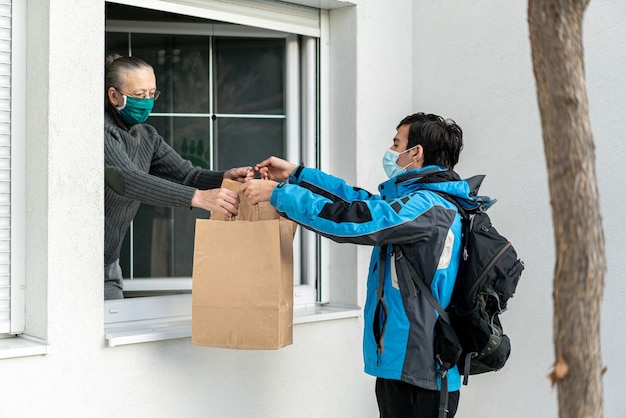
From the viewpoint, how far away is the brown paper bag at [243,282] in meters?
2.98

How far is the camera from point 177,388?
3.35 metres

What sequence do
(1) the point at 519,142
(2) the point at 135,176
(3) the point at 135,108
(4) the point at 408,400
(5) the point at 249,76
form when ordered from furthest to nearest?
1. (5) the point at 249,76
2. (1) the point at 519,142
3. (3) the point at 135,108
4. (2) the point at 135,176
5. (4) the point at 408,400

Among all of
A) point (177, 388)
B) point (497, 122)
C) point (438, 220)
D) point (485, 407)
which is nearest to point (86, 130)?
point (177, 388)

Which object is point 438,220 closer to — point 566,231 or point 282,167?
point 282,167

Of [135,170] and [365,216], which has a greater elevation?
[135,170]

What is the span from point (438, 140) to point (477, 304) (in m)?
0.59

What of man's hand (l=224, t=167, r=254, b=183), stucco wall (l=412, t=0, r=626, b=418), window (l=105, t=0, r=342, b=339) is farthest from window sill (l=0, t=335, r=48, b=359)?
stucco wall (l=412, t=0, r=626, b=418)

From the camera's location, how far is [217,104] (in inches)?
177

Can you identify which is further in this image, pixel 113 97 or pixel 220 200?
pixel 113 97

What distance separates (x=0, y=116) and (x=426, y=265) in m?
1.59

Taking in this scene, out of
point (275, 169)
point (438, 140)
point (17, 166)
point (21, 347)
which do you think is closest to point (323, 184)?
point (275, 169)

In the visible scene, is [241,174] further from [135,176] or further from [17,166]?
[17,166]

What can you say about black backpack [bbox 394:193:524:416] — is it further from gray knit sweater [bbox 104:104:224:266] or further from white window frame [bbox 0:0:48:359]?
white window frame [bbox 0:0:48:359]

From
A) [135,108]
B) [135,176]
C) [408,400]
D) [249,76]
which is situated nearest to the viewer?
[408,400]
